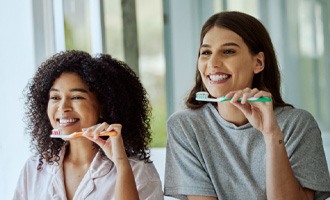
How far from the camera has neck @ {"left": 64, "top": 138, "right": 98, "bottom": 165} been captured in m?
1.48

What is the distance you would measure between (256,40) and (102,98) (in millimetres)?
391

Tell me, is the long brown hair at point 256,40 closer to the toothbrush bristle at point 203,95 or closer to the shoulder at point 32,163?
the toothbrush bristle at point 203,95

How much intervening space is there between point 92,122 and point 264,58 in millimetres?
434

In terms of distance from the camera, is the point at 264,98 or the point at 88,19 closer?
the point at 264,98

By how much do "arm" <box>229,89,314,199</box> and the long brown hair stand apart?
154 millimetres

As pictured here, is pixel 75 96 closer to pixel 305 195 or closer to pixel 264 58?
pixel 264 58

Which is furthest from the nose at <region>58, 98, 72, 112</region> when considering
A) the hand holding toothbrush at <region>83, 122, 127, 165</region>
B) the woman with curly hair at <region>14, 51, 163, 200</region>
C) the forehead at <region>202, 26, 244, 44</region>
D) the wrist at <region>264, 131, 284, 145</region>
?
the wrist at <region>264, 131, 284, 145</region>

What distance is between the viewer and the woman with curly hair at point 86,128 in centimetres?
142

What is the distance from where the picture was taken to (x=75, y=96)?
4.72 feet

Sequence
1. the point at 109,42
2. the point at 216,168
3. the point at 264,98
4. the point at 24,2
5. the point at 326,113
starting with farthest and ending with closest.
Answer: the point at 109,42 → the point at 24,2 → the point at 326,113 → the point at 216,168 → the point at 264,98

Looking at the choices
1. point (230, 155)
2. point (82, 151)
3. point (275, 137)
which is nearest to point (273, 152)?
point (275, 137)

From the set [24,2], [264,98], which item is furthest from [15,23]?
[264,98]

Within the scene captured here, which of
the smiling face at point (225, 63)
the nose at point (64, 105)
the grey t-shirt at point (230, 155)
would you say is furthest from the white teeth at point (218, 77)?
the nose at point (64, 105)

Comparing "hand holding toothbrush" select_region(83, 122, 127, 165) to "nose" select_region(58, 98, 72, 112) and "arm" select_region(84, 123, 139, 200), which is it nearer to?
"arm" select_region(84, 123, 139, 200)
